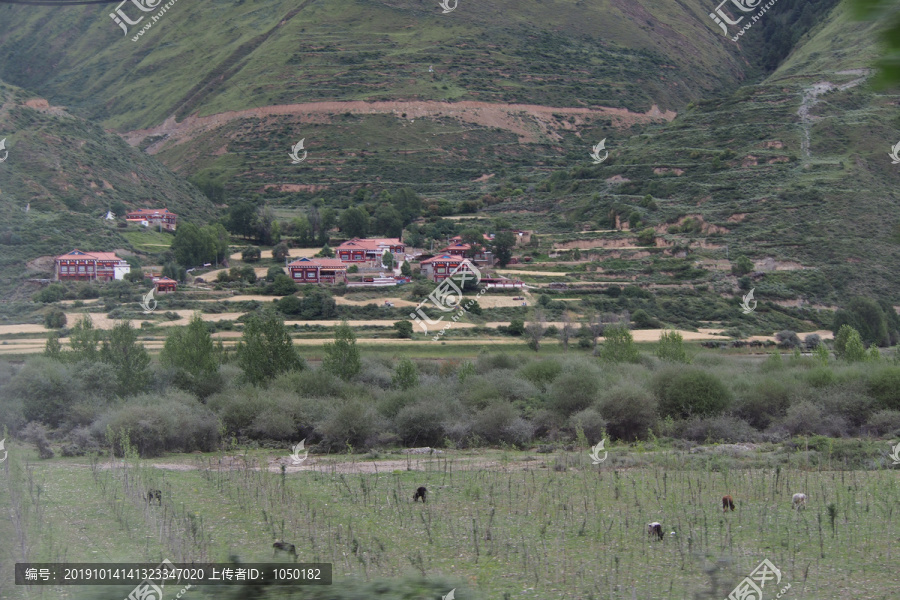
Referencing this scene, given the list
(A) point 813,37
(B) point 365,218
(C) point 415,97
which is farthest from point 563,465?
(A) point 813,37

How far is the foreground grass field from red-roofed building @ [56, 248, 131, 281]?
3152 cm

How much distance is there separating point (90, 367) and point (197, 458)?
7479mm

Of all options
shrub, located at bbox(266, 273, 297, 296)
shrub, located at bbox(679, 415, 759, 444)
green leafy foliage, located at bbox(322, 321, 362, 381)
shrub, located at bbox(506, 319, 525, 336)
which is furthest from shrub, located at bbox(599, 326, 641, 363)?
shrub, located at bbox(266, 273, 297, 296)

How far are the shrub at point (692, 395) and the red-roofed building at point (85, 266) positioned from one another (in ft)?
120

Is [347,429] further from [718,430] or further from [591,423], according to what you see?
[718,430]

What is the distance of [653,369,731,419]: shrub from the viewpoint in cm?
2423

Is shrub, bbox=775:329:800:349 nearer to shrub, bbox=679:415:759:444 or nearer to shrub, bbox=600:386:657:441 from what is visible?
shrub, bbox=679:415:759:444

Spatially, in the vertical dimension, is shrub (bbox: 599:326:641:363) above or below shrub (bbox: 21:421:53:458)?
above

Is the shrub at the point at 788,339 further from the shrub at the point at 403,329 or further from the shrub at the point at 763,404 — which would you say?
the shrub at the point at 403,329

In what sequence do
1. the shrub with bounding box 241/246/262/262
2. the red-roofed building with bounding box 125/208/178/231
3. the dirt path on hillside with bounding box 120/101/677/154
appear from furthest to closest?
the dirt path on hillside with bounding box 120/101/677/154 < the red-roofed building with bounding box 125/208/178/231 < the shrub with bounding box 241/246/262/262

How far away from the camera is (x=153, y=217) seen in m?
63.1

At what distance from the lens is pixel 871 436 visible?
72.4 ft
